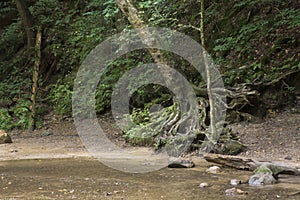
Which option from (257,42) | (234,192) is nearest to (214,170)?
(234,192)

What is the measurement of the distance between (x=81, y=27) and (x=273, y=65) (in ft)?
29.0

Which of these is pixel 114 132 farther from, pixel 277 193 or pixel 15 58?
pixel 15 58

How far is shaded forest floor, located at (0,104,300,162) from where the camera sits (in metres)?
8.02

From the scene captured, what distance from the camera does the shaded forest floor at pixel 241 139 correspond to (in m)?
8.02

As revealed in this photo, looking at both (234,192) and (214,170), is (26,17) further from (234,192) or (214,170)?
(234,192)

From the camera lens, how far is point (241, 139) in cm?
891

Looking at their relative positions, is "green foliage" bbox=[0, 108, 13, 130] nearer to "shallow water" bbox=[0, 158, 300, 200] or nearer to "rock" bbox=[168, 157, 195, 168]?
"shallow water" bbox=[0, 158, 300, 200]

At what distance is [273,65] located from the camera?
1094 cm

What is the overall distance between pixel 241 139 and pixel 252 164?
97.6 inches

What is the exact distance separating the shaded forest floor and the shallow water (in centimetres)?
137

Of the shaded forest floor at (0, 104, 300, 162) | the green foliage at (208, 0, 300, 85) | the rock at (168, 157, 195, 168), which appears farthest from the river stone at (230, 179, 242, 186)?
the green foliage at (208, 0, 300, 85)

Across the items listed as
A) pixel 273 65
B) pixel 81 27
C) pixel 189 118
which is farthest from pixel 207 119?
pixel 81 27

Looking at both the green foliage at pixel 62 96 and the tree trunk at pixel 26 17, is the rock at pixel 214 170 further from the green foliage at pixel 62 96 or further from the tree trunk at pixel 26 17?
the tree trunk at pixel 26 17

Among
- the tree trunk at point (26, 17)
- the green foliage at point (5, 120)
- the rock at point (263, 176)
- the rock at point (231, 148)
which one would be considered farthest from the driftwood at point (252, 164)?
the tree trunk at point (26, 17)
